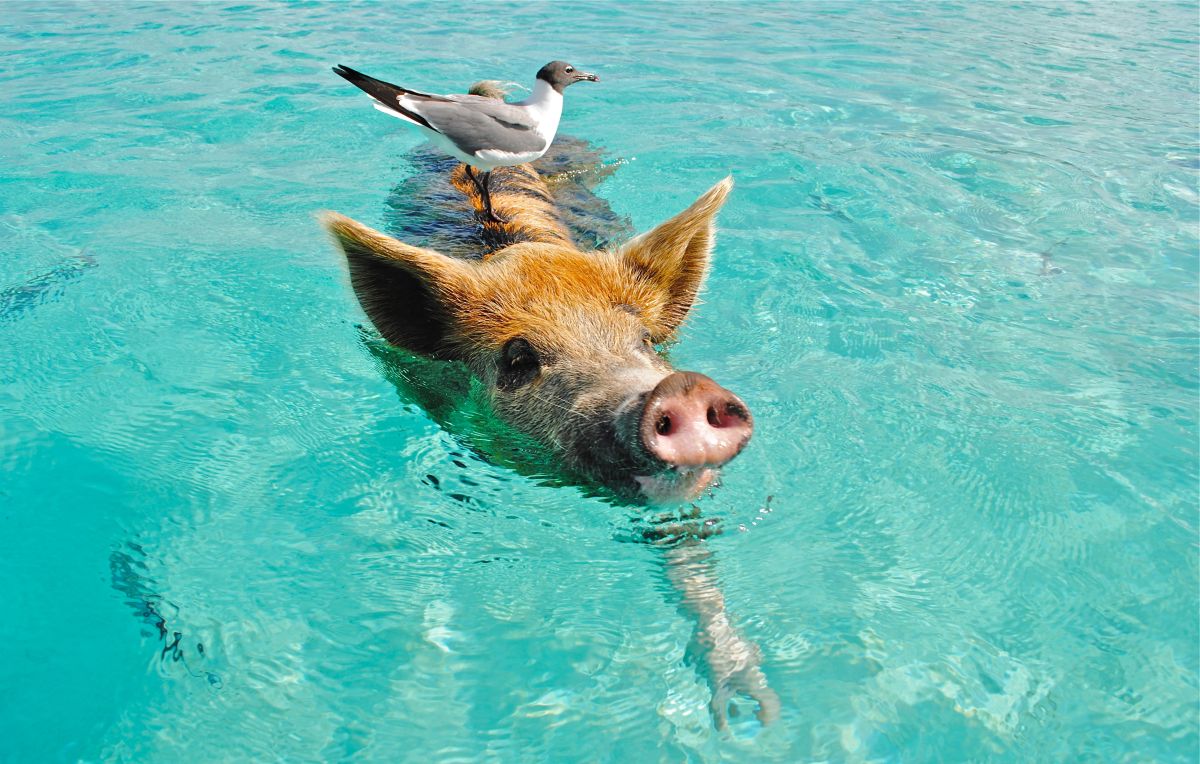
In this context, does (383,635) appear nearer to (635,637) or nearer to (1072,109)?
(635,637)

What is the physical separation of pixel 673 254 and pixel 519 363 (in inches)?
35.8

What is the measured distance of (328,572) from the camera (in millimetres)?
3332

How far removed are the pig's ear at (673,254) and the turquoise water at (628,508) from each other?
0.64 m

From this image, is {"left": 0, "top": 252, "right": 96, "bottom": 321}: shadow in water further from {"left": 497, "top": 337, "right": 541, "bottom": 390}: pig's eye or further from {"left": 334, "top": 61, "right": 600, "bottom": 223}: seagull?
{"left": 497, "top": 337, "right": 541, "bottom": 390}: pig's eye

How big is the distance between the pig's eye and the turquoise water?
1.49 ft

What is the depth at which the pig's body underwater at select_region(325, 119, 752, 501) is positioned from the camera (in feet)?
9.28

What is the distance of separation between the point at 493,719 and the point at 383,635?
55cm

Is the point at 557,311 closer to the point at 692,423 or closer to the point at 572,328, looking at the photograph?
the point at 572,328

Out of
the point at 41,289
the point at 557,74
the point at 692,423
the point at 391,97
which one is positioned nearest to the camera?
the point at 692,423

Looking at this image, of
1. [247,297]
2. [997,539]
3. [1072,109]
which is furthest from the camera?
[1072,109]

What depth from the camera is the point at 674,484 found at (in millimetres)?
2801

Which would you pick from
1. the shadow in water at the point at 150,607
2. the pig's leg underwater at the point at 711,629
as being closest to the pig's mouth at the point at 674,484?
the pig's leg underwater at the point at 711,629

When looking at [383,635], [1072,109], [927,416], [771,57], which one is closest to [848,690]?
[383,635]

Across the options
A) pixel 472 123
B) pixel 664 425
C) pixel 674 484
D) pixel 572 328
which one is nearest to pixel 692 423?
pixel 664 425
